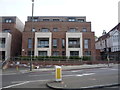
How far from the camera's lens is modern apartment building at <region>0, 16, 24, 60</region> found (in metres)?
33.7

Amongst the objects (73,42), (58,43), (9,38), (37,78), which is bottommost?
(37,78)

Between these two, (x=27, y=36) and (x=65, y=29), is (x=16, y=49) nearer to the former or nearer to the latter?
(x=27, y=36)

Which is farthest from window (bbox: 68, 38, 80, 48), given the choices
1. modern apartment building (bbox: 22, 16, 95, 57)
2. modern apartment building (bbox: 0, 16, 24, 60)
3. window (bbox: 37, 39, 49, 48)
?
modern apartment building (bbox: 0, 16, 24, 60)

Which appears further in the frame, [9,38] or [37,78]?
[9,38]

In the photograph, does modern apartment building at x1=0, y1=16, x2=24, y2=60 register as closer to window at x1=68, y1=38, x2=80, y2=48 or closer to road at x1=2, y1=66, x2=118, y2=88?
window at x1=68, y1=38, x2=80, y2=48

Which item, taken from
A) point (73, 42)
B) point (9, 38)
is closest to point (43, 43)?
point (73, 42)

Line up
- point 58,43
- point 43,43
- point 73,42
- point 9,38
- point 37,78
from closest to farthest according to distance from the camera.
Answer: point 37,78 < point 9,38 < point 58,43 < point 43,43 < point 73,42

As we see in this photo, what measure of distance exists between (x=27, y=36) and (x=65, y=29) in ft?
32.5

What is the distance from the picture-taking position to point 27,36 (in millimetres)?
36062

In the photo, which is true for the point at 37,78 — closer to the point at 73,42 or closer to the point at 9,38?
the point at 9,38

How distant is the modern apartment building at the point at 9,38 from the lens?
33.7 metres

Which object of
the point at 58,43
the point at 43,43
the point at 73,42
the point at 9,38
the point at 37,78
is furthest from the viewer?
the point at 73,42

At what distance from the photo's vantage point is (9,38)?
35062 millimetres

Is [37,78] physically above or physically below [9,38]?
below
